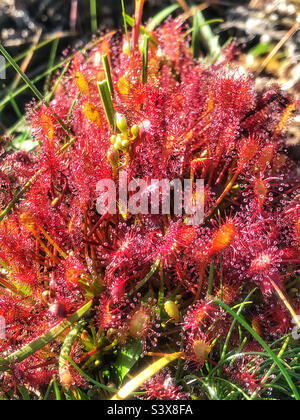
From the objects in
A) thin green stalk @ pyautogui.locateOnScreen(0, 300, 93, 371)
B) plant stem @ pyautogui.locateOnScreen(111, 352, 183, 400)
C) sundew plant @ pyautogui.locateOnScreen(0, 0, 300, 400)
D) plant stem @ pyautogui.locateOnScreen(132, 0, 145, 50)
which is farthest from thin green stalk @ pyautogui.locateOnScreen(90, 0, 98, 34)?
plant stem @ pyautogui.locateOnScreen(111, 352, 183, 400)

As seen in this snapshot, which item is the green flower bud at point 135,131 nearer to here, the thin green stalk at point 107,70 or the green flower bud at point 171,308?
the thin green stalk at point 107,70

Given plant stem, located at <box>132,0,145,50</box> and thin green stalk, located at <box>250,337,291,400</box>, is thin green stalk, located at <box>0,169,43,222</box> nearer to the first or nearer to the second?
plant stem, located at <box>132,0,145,50</box>

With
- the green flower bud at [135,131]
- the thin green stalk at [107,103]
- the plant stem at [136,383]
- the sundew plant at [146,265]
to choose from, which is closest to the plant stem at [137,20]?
the sundew plant at [146,265]

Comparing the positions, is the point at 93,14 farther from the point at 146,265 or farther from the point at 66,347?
the point at 66,347

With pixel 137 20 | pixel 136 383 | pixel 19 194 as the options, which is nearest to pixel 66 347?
pixel 136 383

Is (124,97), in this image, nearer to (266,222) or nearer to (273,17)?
(266,222)
